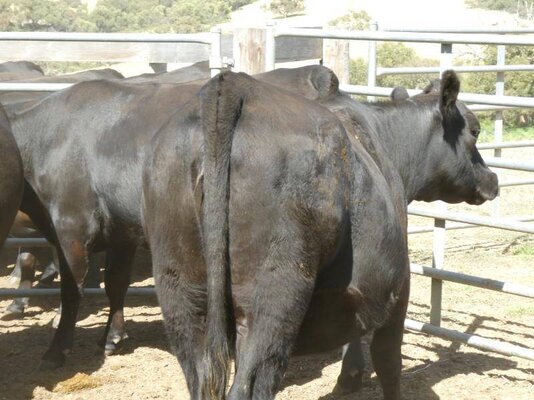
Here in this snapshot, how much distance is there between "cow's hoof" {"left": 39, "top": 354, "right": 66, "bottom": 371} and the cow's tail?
268 cm

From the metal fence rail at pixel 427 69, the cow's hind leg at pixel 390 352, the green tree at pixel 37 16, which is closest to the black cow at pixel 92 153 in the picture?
the cow's hind leg at pixel 390 352

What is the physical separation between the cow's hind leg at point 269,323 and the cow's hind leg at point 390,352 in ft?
3.88

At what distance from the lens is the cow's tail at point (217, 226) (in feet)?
10.5

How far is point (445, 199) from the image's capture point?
215 inches

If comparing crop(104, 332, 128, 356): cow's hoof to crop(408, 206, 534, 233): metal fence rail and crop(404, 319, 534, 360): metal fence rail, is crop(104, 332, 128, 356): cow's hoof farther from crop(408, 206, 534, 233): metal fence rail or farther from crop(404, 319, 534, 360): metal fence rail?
crop(408, 206, 534, 233): metal fence rail

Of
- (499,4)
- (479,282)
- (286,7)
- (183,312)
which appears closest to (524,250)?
(479,282)

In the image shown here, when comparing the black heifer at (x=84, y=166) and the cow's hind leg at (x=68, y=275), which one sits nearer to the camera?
the black heifer at (x=84, y=166)

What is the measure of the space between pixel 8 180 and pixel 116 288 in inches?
57.2

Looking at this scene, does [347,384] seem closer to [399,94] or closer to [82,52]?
[399,94]

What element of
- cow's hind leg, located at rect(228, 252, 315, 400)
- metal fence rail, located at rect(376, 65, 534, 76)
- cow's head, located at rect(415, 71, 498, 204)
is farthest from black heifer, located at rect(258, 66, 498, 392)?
metal fence rail, located at rect(376, 65, 534, 76)

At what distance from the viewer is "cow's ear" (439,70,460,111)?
473 centimetres

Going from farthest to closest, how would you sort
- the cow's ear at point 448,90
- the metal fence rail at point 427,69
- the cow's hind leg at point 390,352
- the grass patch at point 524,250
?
the grass patch at point 524,250
the metal fence rail at point 427,69
the cow's ear at point 448,90
the cow's hind leg at point 390,352

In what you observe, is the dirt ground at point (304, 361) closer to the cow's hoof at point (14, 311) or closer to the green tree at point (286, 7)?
the cow's hoof at point (14, 311)

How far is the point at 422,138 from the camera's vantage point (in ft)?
16.4
